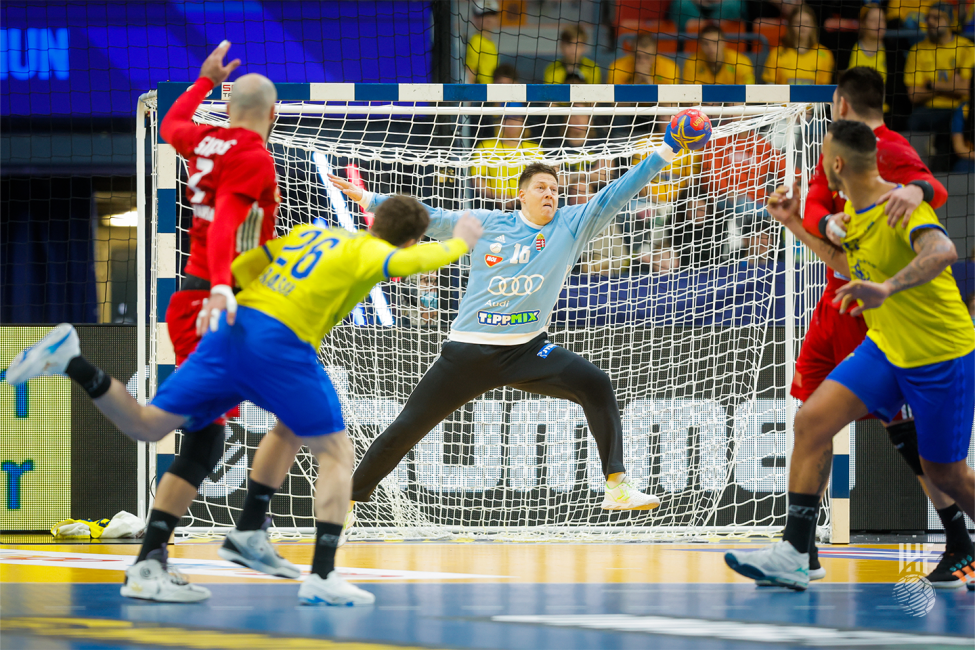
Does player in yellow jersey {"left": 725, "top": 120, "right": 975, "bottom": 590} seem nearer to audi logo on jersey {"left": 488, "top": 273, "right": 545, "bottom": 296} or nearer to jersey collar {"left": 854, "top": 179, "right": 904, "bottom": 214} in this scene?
jersey collar {"left": 854, "top": 179, "right": 904, "bottom": 214}

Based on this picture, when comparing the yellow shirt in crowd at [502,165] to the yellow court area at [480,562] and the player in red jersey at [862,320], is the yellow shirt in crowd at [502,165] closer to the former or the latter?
the yellow court area at [480,562]

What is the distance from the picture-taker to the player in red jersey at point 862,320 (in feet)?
12.8

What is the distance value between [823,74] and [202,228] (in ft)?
23.3

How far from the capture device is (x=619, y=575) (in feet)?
14.6

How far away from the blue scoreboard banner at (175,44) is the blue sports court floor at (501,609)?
5.02 m

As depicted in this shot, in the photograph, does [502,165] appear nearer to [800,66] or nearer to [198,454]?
[198,454]

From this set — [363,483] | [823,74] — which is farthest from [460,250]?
[823,74]

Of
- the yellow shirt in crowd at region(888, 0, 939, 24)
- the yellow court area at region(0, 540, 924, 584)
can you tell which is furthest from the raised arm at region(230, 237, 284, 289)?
the yellow shirt in crowd at region(888, 0, 939, 24)

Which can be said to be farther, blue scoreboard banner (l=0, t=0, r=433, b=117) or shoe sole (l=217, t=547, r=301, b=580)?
blue scoreboard banner (l=0, t=0, r=433, b=117)

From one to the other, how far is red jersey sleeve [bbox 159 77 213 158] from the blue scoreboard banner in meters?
4.88

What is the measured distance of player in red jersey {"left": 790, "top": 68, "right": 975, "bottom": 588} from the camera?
3910mm

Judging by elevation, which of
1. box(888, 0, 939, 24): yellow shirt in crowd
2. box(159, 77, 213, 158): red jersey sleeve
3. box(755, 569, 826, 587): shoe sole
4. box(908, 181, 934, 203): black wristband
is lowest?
box(755, 569, 826, 587): shoe sole

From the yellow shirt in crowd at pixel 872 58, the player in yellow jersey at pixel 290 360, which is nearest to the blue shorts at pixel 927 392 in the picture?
the player in yellow jersey at pixel 290 360

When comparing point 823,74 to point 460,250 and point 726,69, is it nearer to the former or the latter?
point 726,69
